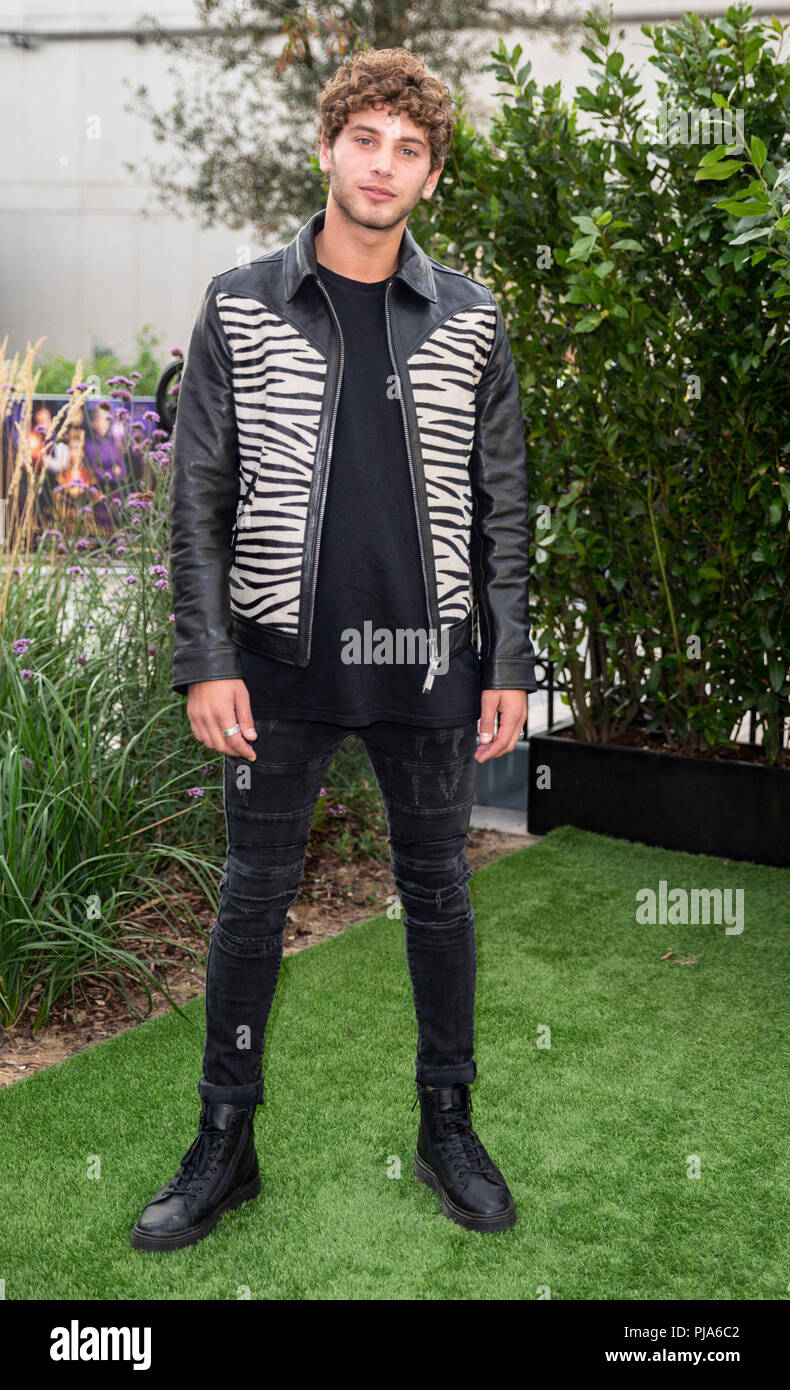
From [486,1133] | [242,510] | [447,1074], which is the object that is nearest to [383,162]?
[242,510]

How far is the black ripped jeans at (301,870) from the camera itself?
2314mm

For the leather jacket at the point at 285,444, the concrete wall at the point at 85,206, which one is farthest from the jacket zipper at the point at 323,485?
the concrete wall at the point at 85,206

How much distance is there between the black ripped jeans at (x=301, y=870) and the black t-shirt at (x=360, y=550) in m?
0.07

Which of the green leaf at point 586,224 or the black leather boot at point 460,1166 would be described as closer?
the black leather boot at point 460,1166

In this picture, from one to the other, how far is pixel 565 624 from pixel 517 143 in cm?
186

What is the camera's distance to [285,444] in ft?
7.26

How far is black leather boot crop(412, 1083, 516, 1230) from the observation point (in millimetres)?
2455

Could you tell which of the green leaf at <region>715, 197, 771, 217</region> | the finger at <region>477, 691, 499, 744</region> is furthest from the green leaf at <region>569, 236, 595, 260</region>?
the finger at <region>477, 691, 499, 744</region>

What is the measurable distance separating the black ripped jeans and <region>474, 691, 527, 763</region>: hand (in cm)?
3

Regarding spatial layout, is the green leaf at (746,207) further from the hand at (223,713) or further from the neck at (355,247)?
the hand at (223,713)

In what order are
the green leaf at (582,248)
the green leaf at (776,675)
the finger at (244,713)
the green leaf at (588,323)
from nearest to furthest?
the finger at (244,713)
the green leaf at (582,248)
the green leaf at (588,323)
the green leaf at (776,675)

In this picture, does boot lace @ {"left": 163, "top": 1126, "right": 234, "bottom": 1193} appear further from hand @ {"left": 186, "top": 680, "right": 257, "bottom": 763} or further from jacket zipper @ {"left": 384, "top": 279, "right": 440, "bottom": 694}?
jacket zipper @ {"left": 384, "top": 279, "right": 440, "bottom": 694}

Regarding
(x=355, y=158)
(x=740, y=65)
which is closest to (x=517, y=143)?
(x=740, y=65)
